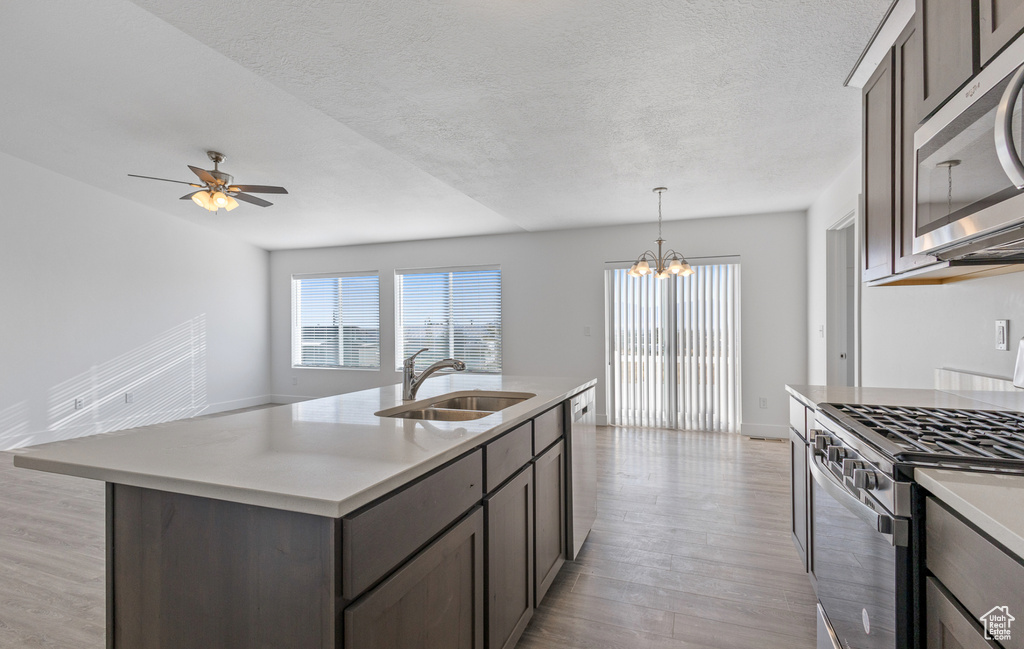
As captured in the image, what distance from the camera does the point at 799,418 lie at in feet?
6.95

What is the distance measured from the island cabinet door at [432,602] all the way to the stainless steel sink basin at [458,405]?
64 cm

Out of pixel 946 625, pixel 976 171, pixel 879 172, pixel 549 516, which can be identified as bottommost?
pixel 549 516

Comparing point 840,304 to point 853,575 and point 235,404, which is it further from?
point 235,404

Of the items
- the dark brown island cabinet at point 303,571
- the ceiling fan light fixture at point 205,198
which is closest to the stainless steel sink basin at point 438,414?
the dark brown island cabinet at point 303,571

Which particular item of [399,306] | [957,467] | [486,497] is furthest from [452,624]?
[399,306]

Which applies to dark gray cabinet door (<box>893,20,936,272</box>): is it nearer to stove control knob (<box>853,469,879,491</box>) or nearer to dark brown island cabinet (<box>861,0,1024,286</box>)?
dark brown island cabinet (<box>861,0,1024,286</box>)

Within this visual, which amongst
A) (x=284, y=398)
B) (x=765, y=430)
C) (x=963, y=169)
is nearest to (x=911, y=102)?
(x=963, y=169)

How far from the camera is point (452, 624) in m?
1.30

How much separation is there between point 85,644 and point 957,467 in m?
2.84

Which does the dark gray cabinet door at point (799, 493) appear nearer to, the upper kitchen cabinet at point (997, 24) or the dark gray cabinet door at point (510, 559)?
the dark gray cabinet door at point (510, 559)

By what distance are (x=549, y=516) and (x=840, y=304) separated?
372 centimetres

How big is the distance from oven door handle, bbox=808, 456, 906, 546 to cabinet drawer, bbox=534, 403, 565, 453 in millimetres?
988

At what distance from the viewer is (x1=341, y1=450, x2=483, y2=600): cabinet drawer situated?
94 centimetres

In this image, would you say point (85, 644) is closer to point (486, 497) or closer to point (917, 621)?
point (486, 497)
